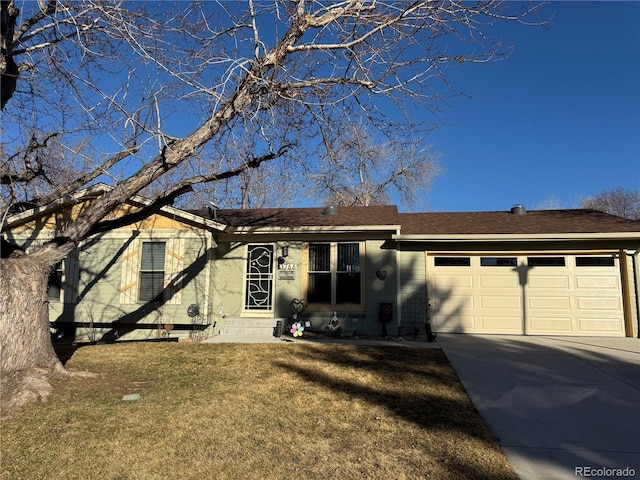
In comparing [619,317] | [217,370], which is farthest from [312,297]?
[619,317]

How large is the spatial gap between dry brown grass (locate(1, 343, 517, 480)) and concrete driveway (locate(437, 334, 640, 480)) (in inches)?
12.2

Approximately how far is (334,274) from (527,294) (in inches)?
188

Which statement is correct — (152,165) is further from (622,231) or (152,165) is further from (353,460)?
(622,231)

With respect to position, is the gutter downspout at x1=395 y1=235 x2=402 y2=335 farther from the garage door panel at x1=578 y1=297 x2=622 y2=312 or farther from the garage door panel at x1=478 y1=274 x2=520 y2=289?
the garage door panel at x1=578 y1=297 x2=622 y2=312

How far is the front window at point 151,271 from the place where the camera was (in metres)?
10.6

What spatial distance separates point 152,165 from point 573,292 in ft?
32.0

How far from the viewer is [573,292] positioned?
9977 mm

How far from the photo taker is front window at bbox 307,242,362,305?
10.5 metres

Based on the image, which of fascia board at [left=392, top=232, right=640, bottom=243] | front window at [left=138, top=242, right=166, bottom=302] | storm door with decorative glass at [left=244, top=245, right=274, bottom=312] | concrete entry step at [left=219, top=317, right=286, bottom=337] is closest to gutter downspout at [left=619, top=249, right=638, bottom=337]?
fascia board at [left=392, top=232, right=640, bottom=243]

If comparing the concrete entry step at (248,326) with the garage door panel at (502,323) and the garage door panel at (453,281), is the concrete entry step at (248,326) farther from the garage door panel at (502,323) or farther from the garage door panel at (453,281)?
the garage door panel at (502,323)

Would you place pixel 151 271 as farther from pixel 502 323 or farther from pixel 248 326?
pixel 502 323

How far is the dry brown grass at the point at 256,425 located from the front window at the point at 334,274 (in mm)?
3734

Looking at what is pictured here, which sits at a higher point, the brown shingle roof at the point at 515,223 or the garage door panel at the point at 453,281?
the brown shingle roof at the point at 515,223

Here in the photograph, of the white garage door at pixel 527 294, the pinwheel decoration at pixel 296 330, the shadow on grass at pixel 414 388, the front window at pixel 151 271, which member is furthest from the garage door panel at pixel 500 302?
the front window at pixel 151 271
